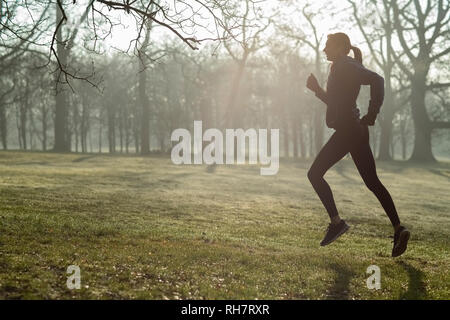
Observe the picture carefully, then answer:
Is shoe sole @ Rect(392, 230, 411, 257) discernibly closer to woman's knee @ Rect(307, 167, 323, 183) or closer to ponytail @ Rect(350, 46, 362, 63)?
woman's knee @ Rect(307, 167, 323, 183)

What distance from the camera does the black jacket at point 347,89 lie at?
554 centimetres

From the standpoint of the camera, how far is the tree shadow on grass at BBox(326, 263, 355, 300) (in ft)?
16.0

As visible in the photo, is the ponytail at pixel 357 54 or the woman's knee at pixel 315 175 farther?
the woman's knee at pixel 315 175

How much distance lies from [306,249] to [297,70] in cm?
4601

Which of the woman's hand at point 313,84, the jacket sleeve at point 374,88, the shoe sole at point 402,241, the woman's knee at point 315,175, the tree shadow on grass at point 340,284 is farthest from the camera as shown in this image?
the woman's knee at point 315,175

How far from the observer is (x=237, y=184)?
21.1 metres

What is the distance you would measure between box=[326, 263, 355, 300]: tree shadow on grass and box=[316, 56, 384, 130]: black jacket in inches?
72.6

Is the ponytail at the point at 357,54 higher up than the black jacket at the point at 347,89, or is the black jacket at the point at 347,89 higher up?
the ponytail at the point at 357,54

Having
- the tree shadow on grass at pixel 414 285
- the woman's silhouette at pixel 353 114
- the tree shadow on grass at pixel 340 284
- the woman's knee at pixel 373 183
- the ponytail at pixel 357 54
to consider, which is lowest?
the tree shadow on grass at pixel 414 285

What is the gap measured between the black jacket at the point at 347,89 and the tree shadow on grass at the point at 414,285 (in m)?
2.06

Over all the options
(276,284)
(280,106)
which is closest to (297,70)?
(280,106)

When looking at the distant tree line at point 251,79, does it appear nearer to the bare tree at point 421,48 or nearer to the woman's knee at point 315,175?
the bare tree at point 421,48

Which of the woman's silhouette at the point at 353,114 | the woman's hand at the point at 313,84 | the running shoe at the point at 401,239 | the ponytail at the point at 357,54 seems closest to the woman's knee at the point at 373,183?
the woman's silhouette at the point at 353,114
